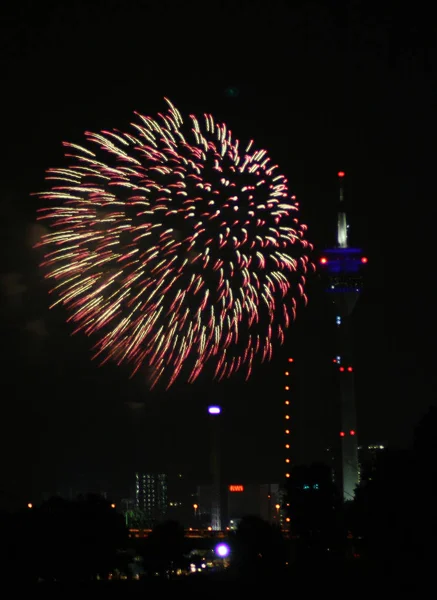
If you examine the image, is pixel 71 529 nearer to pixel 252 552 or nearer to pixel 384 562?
pixel 252 552

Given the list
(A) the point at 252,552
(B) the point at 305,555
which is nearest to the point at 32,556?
(A) the point at 252,552

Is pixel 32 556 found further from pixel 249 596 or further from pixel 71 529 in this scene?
pixel 249 596

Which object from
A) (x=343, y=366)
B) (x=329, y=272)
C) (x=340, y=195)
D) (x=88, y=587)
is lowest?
(x=88, y=587)

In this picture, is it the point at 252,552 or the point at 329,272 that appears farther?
the point at 329,272

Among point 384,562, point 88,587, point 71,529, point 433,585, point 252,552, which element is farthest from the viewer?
point 252,552

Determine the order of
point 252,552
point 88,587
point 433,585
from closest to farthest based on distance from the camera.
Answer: point 433,585 < point 88,587 < point 252,552

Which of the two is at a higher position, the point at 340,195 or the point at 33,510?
the point at 340,195

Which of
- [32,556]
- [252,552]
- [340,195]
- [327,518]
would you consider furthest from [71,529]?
[340,195]

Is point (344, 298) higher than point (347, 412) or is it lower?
higher

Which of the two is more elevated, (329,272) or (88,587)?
(329,272)
